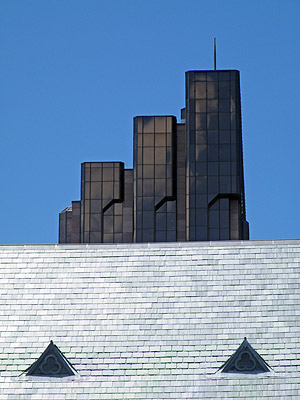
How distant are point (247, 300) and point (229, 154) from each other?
140ft

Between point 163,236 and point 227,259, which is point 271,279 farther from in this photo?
point 163,236

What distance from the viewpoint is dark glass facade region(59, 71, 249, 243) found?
109 m

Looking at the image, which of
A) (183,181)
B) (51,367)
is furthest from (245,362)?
(183,181)

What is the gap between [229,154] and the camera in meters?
110


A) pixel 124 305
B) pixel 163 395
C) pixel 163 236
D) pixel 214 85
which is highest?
pixel 214 85

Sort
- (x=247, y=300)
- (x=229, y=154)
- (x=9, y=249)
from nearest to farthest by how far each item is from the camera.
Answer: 1. (x=247, y=300)
2. (x=9, y=249)
3. (x=229, y=154)

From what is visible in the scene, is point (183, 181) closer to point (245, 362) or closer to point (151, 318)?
point (151, 318)

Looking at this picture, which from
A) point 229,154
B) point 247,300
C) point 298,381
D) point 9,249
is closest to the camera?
point 298,381

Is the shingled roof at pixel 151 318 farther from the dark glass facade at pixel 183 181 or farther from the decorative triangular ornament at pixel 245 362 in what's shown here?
the dark glass facade at pixel 183 181

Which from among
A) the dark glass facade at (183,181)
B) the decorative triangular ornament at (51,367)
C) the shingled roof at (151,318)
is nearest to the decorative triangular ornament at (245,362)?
the shingled roof at (151,318)

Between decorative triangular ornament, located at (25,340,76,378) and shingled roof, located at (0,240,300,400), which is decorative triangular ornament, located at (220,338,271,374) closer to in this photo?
shingled roof, located at (0,240,300,400)

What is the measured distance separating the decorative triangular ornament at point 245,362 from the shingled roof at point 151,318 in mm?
110

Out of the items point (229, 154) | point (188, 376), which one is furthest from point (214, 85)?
point (188, 376)

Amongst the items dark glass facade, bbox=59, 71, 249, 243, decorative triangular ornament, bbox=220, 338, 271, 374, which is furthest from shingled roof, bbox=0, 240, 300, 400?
dark glass facade, bbox=59, 71, 249, 243
